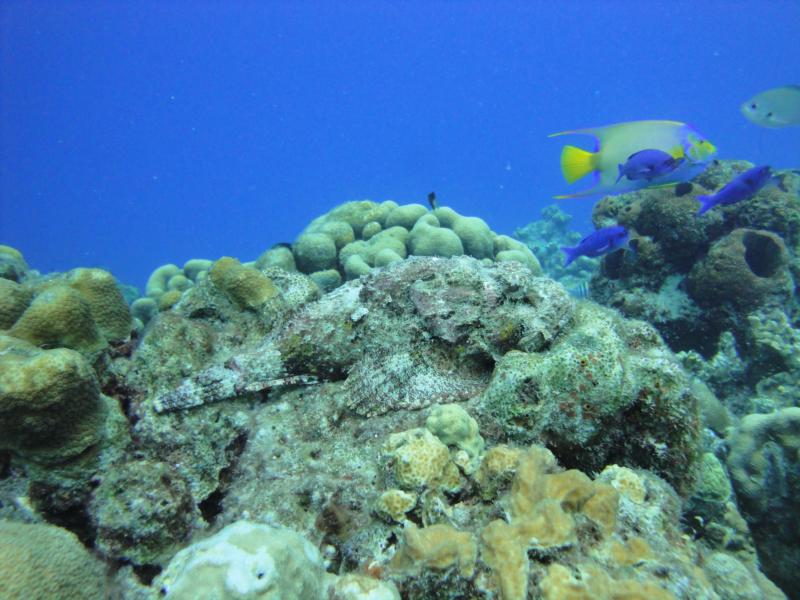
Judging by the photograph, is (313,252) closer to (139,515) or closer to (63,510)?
(63,510)

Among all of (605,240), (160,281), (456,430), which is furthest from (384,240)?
(456,430)

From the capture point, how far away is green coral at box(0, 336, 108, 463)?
2707mm

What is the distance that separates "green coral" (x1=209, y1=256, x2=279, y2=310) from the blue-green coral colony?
0.02m

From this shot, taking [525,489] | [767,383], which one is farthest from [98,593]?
[767,383]

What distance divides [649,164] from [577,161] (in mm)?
827

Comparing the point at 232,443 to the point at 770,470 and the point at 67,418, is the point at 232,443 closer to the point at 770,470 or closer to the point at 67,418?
the point at 67,418

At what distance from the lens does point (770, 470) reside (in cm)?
440

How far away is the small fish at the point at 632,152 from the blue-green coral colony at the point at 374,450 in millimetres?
2635

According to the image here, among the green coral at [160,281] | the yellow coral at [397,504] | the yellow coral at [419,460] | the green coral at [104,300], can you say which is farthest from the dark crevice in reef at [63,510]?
the green coral at [160,281]

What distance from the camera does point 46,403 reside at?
2787mm

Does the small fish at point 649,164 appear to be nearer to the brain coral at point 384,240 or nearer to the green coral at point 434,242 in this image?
the brain coral at point 384,240

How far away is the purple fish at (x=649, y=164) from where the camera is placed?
Answer: 5.27 metres

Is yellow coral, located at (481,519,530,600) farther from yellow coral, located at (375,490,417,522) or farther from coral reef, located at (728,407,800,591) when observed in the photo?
coral reef, located at (728,407,800,591)

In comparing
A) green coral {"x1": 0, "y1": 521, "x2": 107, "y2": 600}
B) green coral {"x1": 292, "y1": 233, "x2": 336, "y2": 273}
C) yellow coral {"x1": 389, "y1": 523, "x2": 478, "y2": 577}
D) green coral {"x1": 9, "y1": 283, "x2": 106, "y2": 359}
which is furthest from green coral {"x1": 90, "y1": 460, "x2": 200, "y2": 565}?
green coral {"x1": 292, "y1": 233, "x2": 336, "y2": 273}
